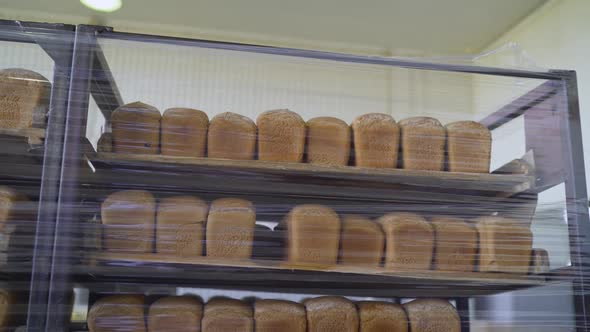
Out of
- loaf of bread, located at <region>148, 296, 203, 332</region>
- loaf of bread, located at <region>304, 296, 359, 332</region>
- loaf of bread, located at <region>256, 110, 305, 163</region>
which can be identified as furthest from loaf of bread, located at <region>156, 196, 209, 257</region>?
loaf of bread, located at <region>304, 296, 359, 332</region>

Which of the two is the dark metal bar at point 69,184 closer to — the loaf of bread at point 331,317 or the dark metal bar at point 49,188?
the dark metal bar at point 49,188

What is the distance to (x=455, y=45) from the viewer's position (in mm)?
3607

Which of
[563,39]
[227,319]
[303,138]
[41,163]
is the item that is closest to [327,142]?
[303,138]

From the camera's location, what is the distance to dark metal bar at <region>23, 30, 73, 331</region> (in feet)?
5.08

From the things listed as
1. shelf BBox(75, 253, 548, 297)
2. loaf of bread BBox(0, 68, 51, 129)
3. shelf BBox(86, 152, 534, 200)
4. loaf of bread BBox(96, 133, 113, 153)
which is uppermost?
loaf of bread BBox(0, 68, 51, 129)

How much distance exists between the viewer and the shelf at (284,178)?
1.67 meters

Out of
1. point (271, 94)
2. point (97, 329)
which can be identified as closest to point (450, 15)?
point (271, 94)

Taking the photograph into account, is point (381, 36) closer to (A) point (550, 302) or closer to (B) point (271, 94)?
(B) point (271, 94)

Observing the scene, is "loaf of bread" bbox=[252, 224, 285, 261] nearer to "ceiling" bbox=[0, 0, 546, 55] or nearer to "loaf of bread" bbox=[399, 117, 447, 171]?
"loaf of bread" bbox=[399, 117, 447, 171]

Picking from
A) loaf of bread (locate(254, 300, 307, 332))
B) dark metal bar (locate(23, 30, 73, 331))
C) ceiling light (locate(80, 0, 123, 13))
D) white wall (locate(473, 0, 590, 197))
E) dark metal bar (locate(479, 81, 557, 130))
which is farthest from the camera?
ceiling light (locate(80, 0, 123, 13))

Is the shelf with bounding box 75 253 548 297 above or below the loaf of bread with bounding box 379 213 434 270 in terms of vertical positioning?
below

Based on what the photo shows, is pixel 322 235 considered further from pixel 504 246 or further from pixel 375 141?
pixel 504 246

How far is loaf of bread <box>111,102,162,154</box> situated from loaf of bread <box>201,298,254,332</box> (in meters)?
0.48

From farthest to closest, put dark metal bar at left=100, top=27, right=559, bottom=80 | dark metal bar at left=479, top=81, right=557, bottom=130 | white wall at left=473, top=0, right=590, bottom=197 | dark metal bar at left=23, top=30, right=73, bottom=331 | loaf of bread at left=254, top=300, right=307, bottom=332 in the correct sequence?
white wall at left=473, top=0, right=590, bottom=197
dark metal bar at left=479, top=81, right=557, bottom=130
dark metal bar at left=100, top=27, right=559, bottom=80
loaf of bread at left=254, top=300, right=307, bottom=332
dark metal bar at left=23, top=30, right=73, bottom=331
